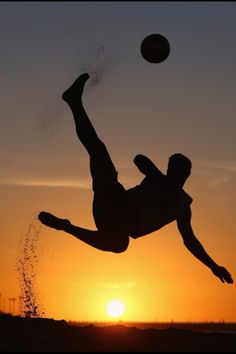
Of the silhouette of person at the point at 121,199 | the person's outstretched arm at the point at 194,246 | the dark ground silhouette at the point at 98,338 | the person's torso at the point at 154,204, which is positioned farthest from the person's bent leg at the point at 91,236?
the dark ground silhouette at the point at 98,338

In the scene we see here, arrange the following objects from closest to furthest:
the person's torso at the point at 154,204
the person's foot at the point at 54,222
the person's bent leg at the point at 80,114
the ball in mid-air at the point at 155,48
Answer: the person's bent leg at the point at 80,114 < the person's torso at the point at 154,204 < the person's foot at the point at 54,222 < the ball in mid-air at the point at 155,48

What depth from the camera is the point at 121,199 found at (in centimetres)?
1334

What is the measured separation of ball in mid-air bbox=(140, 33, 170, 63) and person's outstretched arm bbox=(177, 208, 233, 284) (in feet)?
9.18

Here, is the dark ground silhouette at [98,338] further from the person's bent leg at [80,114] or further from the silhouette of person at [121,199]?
the person's bent leg at [80,114]

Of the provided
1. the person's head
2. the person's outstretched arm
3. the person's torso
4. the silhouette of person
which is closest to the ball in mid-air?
the silhouette of person

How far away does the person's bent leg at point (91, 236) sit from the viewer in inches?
537

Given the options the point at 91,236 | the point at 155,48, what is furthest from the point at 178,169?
the point at 155,48

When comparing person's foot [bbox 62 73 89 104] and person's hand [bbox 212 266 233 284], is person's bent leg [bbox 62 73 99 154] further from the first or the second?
person's hand [bbox 212 266 233 284]

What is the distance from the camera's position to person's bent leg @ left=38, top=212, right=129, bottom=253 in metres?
13.6

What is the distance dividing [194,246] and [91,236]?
1815mm

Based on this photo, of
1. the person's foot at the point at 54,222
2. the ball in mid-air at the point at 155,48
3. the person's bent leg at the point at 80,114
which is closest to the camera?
the person's bent leg at the point at 80,114

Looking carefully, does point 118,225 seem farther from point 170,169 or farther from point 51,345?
point 51,345

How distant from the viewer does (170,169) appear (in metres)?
13.7

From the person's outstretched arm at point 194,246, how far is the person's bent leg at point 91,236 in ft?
3.40
